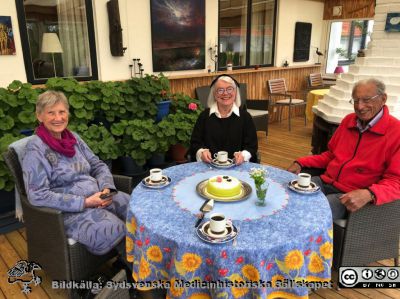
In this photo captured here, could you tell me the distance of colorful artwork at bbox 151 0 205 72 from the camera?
13.6 feet

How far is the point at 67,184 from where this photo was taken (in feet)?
6.10

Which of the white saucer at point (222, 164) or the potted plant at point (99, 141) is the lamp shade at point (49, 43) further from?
the white saucer at point (222, 164)

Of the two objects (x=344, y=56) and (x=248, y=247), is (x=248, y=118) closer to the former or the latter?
(x=248, y=247)

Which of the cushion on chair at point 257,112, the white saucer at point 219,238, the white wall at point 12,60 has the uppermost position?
the white wall at point 12,60

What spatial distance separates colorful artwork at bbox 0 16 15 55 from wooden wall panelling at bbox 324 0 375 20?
20.7ft

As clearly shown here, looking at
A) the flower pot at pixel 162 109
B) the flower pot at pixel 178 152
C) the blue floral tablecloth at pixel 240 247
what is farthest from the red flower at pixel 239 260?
the flower pot at pixel 162 109

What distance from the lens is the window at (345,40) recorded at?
23.1 ft

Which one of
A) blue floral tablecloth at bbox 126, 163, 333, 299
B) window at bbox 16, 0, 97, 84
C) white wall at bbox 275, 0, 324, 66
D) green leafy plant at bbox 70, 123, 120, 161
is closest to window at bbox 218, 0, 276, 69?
white wall at bbox 275, 0, 324, 66

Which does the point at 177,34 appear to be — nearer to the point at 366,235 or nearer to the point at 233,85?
the point at 233,85

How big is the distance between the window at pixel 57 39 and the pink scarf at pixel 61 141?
70.1 inches

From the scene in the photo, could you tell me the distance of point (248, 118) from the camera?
2.42 meters

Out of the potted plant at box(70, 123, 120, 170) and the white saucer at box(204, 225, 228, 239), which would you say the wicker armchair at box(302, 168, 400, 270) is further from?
the potted plant at box(70, 123, 120, 170)

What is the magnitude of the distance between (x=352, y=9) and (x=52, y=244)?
7.11 m

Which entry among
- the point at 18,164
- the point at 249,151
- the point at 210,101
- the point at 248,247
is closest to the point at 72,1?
the point at 210,101
